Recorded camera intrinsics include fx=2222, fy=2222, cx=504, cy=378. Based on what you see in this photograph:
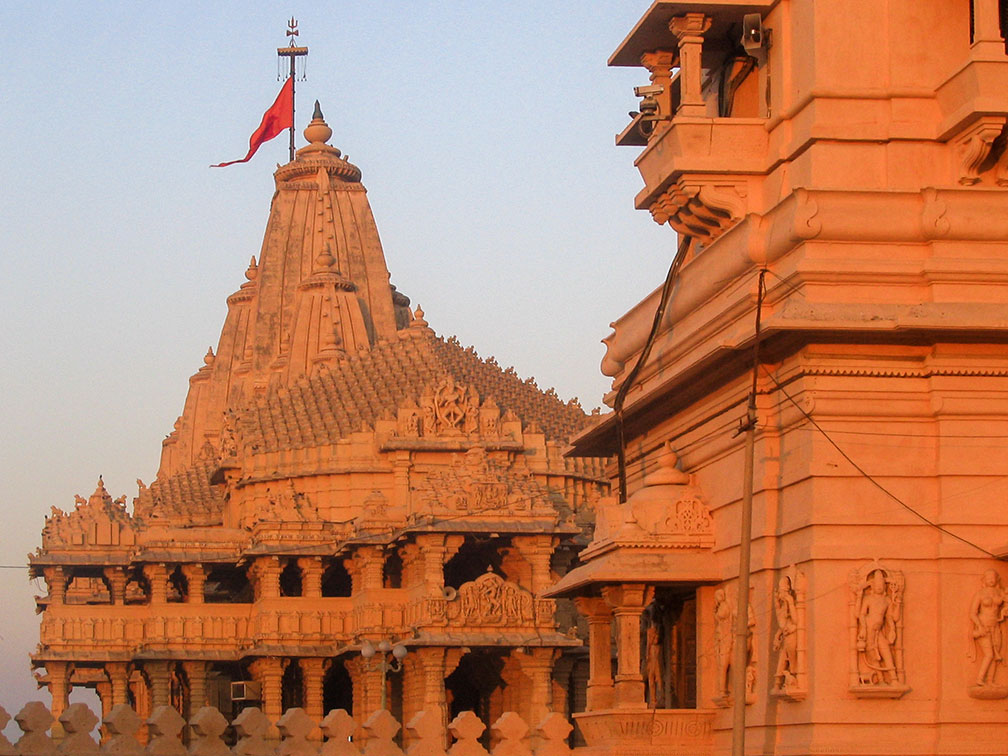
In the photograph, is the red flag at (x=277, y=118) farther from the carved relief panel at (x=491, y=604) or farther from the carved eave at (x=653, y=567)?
the carved eave at (x=653, y=567)

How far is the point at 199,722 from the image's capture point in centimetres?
2319

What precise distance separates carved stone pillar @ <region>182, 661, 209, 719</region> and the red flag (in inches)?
1473

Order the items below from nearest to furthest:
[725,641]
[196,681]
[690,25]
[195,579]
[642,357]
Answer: [725,641] < [690,25] < [642,357] < [196,681] < [195,579]

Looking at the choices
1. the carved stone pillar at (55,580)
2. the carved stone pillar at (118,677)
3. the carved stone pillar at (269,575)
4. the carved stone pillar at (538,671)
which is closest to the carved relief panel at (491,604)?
the carved stone pillar at (538,671)

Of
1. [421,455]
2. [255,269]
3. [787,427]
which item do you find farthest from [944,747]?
[255,269]

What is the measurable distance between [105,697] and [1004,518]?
5330 centimetres

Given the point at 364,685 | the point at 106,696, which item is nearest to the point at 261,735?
the point at 364,685

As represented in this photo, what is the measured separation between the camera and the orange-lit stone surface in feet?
60.7

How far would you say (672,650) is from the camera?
909 inches

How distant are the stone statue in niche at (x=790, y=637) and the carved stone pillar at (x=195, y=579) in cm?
4639

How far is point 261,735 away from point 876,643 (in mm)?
7592

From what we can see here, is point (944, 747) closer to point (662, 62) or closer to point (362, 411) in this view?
point (662, 62)

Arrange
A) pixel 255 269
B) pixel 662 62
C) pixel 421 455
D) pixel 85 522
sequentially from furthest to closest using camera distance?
pixel 255 269 < pixel 85 522 < pixel 421 455 < pixel 662 62

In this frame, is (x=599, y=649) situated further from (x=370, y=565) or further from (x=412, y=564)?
(x=370, y=565)
